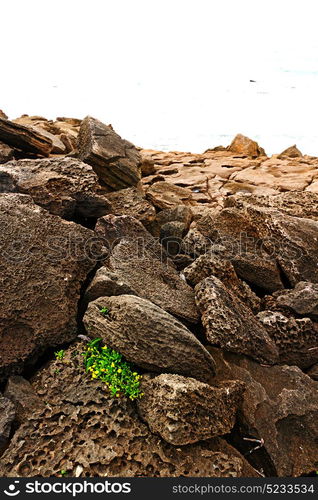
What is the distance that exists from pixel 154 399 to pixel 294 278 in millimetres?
2620

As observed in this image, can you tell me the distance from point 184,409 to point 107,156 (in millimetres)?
4438

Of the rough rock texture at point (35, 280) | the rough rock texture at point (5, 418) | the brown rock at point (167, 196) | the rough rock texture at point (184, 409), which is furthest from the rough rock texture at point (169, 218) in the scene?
the rough rock texture at point (5, 418)

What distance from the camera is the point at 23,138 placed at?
6738 mm

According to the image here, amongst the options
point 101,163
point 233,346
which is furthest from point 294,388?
point 101,163

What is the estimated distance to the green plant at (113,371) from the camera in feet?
12.0

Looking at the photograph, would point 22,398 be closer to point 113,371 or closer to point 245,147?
point 113,371

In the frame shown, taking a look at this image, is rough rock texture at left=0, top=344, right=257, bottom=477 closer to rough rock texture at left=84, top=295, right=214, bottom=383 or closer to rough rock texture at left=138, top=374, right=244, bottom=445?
rough rock texture at left=138, top=374, right=244, bottom=445

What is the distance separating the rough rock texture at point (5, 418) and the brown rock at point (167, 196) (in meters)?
4.30

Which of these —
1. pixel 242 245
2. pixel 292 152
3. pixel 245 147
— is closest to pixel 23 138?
pixel 242 245

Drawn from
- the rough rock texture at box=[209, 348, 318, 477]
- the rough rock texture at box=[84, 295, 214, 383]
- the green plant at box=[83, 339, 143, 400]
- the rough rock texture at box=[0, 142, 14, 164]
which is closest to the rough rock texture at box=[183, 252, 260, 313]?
the rough rock texture at box=[209, 348, 318, 477]

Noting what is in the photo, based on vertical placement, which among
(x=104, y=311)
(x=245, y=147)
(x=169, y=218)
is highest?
(x=245, y=147)

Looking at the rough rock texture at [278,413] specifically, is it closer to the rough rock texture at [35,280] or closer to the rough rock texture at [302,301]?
the rough rock texture at [302,301]

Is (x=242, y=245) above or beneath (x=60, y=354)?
above

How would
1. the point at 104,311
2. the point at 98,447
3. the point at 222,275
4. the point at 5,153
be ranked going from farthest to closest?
the point at 5,153 → the point at 222,275 → the point at 104,311 → the point at 98,447
